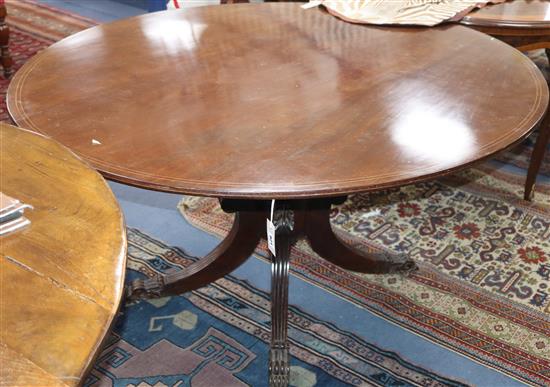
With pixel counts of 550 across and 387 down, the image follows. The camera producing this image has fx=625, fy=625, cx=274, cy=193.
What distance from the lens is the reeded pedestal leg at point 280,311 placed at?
1493mm

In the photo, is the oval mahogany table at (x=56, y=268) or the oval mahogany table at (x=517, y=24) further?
the oval mahogany table at (x=517, y=24)

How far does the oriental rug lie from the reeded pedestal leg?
0.38m

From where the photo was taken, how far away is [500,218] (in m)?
2.25

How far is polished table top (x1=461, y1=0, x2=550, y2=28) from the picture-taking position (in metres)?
2.01

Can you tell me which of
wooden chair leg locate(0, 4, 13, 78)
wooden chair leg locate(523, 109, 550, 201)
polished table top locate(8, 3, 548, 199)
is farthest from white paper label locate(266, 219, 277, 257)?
wooden chair leg locate(0, 4, 13, 78)

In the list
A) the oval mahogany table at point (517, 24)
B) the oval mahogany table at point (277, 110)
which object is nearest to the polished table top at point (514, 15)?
the oval mahogany table at point (517, 24)

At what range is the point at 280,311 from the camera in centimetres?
157

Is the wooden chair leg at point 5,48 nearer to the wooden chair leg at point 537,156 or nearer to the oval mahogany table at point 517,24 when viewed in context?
the oval mahogany table at point 517,24

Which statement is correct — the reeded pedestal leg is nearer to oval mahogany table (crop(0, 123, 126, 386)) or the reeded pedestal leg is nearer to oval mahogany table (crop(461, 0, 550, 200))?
oval mahogany table (crop(0, 123, 126, 386))

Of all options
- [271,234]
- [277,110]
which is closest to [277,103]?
[277,110]

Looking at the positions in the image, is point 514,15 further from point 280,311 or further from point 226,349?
point 226,349

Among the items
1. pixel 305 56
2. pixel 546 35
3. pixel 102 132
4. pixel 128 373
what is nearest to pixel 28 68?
pixel 102 132

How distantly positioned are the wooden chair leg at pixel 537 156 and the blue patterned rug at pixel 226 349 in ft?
3.29

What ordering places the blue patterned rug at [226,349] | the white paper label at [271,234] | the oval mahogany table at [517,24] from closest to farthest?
the white paper label at [271,234] → the blue patterned rug at [226,349] → the oval mahogany table at [517,24]
